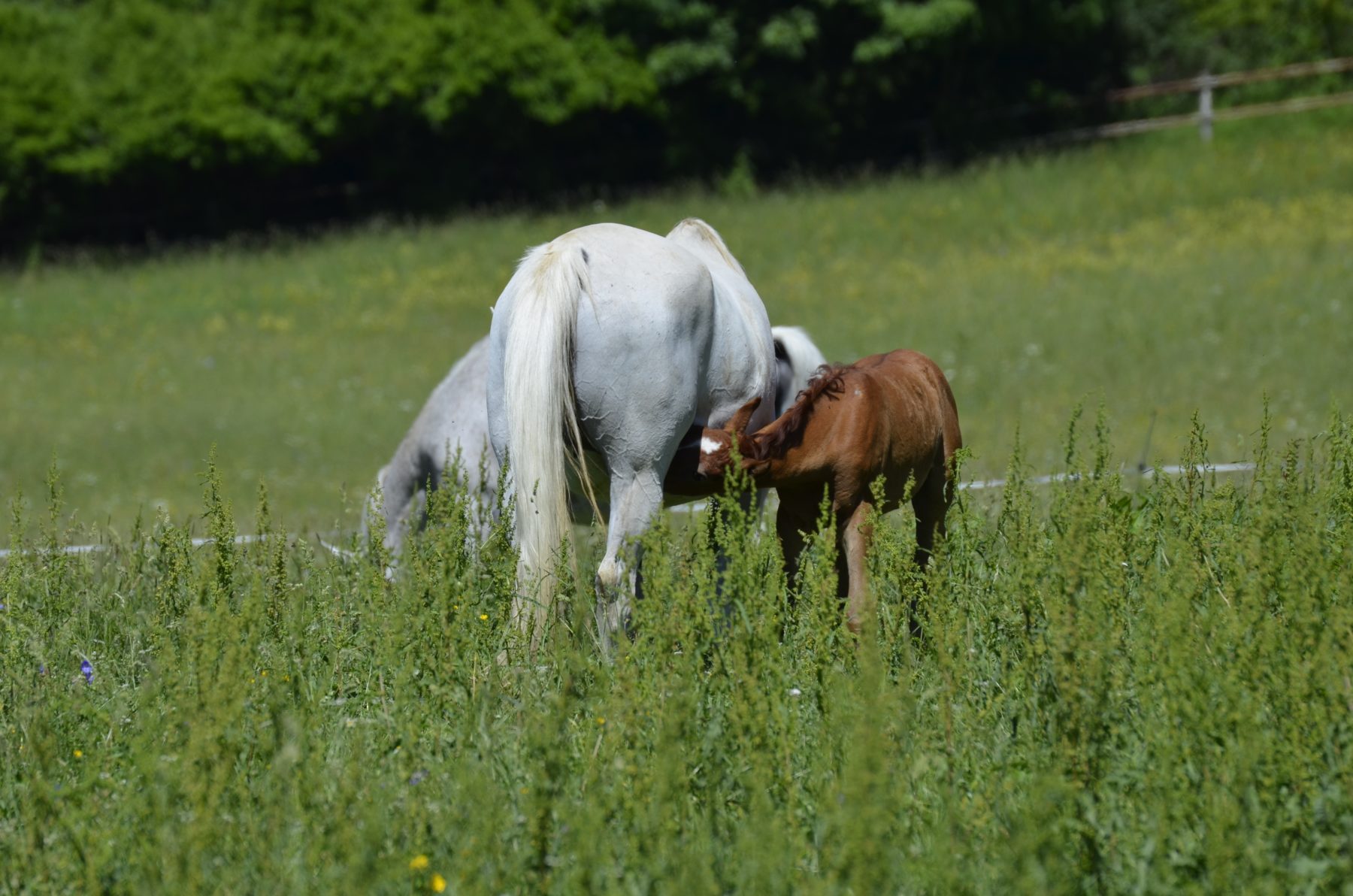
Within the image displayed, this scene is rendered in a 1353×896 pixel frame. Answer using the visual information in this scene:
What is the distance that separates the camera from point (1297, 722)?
3.12 meters

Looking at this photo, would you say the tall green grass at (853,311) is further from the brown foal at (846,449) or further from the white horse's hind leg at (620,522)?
the white horse's hind leg at (620,522)

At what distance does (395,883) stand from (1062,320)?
14.0m

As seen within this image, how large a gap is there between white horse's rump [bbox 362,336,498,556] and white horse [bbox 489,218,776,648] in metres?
1.62

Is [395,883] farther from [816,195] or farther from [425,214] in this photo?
[425,214]

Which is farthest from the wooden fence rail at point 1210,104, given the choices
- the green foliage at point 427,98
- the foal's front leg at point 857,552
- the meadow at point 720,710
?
the foal's front leg at point 857,552

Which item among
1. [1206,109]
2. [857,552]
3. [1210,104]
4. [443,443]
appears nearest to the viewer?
[857,552]

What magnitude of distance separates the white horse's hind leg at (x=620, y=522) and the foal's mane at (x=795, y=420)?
36cm

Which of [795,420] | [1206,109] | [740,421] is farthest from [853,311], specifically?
[795,420]

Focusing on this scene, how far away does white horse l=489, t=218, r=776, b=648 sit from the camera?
444cm

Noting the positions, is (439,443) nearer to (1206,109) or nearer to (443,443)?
(443,443)

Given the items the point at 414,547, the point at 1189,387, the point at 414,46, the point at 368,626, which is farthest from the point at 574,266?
Result: the point at 414,46

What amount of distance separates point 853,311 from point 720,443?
518 inches

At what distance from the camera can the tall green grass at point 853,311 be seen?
1305 cm

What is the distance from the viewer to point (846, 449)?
449cm
